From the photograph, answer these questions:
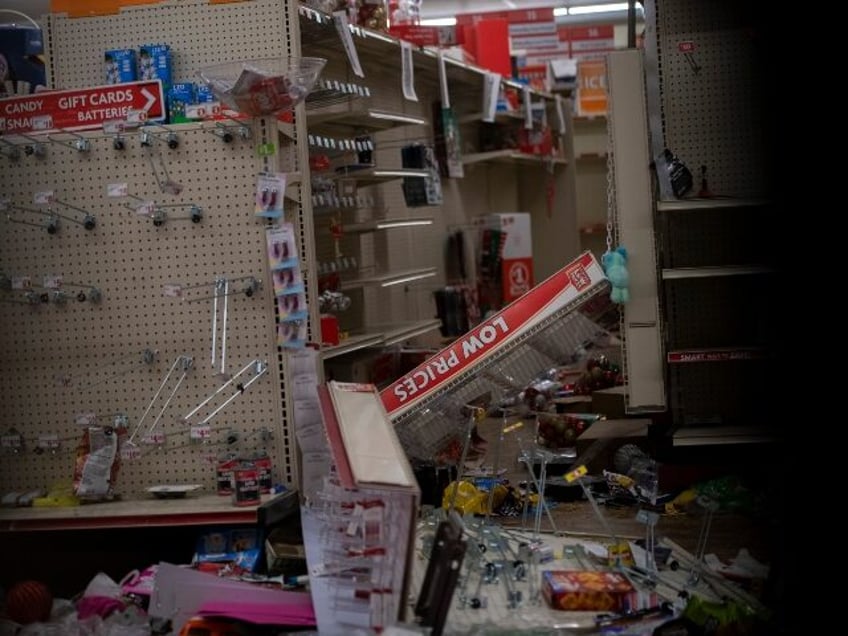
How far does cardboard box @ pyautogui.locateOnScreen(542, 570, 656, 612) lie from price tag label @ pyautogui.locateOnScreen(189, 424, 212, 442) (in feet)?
4.30

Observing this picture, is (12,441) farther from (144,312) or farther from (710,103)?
(710,103)

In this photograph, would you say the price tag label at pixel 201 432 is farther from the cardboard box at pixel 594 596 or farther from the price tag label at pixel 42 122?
the cardboard box at pixel 594 596

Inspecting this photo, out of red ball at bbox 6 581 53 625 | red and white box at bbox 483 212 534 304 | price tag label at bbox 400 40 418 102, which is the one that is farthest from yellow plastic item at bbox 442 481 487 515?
red and white box at bbox 483 212 534 304

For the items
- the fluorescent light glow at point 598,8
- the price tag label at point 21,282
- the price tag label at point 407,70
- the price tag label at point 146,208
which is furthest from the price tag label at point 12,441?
the fluorescent light glow at point 598,8

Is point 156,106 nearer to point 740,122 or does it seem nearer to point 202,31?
point 202,31

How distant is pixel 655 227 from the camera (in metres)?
5.20

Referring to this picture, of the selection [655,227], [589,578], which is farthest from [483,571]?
[655,227]

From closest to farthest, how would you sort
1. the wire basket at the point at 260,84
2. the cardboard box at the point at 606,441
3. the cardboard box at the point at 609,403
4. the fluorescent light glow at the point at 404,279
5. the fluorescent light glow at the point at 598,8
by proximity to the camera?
the wire basket at the point at 260,84
the cardboard box at the point at 606,441
the fluorescent light glow at the point at 404,279
the cardboard box at the point at 609,403
the fluorescent light glow at the point at 598,8

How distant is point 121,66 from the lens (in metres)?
4.20

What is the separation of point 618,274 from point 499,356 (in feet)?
2.04

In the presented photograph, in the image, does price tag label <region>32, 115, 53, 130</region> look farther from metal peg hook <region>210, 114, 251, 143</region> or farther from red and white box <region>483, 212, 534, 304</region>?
red and white box <region>483, 212, 534, 304</region>

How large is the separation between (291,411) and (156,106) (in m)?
1.17

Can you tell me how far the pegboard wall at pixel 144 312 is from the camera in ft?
13.1

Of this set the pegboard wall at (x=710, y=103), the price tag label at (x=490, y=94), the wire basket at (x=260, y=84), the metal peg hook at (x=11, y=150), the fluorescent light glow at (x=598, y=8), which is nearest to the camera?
the wire basket at (x=260, y=84)
